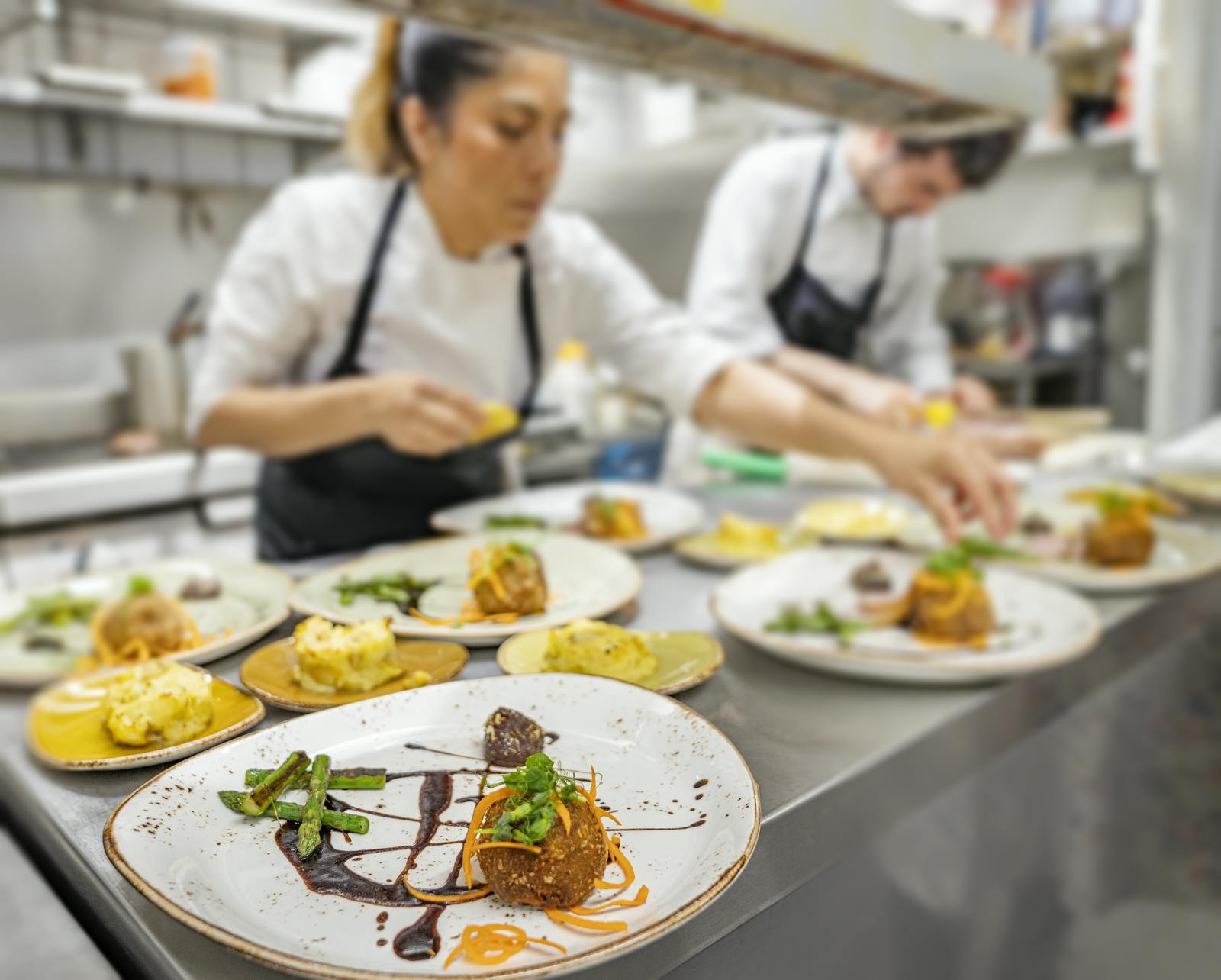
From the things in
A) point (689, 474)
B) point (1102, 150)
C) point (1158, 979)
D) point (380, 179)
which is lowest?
point (1158, 979)

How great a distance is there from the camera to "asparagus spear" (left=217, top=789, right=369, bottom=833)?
57 cm

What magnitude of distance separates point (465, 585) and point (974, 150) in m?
2.04

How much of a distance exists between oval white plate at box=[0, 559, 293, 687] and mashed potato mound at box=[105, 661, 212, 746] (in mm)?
51

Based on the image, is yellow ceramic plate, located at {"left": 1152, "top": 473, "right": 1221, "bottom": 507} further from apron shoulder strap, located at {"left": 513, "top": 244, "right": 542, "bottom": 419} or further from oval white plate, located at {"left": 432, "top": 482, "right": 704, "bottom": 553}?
apron shoulder strap, located at {"left": 513, "top": 244, "right": 542, "bottom": 419}

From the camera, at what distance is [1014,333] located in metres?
3.21

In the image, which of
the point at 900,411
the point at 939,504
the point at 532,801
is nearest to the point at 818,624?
the point at 939,504

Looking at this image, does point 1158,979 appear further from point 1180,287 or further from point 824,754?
point 1180,287

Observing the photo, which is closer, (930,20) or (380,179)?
(930,20)

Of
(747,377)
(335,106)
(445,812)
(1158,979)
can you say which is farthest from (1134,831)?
(335,106)

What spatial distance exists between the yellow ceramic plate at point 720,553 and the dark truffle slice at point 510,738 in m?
0.68

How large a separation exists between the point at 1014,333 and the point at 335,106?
8.08ft

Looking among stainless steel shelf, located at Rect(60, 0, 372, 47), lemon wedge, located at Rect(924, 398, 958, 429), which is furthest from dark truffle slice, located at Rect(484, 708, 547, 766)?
stainless steel shelf, located at Rect(60, 0, 372, 47)

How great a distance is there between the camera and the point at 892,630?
1.14 meters

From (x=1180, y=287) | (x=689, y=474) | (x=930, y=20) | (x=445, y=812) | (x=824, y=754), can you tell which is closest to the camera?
(x=445, y=812)
